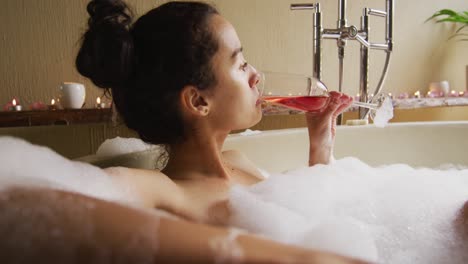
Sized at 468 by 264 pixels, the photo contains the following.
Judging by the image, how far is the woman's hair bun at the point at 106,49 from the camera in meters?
0.83

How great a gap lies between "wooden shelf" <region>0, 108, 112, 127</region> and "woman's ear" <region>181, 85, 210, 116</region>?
741 millimetres

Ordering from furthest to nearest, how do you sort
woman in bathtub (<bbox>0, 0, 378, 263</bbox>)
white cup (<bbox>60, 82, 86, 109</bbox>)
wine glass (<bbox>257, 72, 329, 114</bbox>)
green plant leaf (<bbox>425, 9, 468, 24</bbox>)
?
1. green plant leaf (<bbox>425, 9, 468, 24</bbox>)
2. white cup (<bbox>60, 82, 86, 109</bbox>)
3. wine glass (<bbox>257, 72, 329, 114</bbox>)
4. woman in bathtub (<bbox>0, 0, 378, 263</bbox>)

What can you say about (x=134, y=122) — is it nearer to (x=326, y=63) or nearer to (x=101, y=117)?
(x=101, y=117)

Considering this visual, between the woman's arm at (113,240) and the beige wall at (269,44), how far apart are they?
97 centimetres

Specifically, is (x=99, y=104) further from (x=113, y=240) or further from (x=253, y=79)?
(x=113, y=240)

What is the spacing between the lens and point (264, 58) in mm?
2428

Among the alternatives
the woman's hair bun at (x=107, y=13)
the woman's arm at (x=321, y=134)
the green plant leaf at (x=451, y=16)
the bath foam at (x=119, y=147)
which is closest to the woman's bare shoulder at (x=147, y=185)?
the bath foam at (x=119, y=147)

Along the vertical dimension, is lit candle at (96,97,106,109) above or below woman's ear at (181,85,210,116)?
below

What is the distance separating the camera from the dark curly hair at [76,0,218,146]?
83 cm

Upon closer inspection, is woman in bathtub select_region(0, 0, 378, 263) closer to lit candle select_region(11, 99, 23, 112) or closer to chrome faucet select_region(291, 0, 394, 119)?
chrome faucet select_region(291, 0, 394, 119)

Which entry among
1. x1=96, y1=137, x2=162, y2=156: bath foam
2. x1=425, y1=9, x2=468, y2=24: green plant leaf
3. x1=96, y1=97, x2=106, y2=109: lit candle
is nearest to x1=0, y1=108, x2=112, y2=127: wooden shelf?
x1=96, y1=97, x2=106, y2=109: lit candle

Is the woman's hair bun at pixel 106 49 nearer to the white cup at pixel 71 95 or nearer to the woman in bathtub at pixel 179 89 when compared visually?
the woman in bathtub at pixel 179 89

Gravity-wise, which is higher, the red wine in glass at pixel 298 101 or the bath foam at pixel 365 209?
the red wine in glass at pixel 298 101

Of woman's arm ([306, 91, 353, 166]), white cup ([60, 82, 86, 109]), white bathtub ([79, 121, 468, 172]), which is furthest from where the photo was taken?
white cup ([60, 82, 86, 109])
